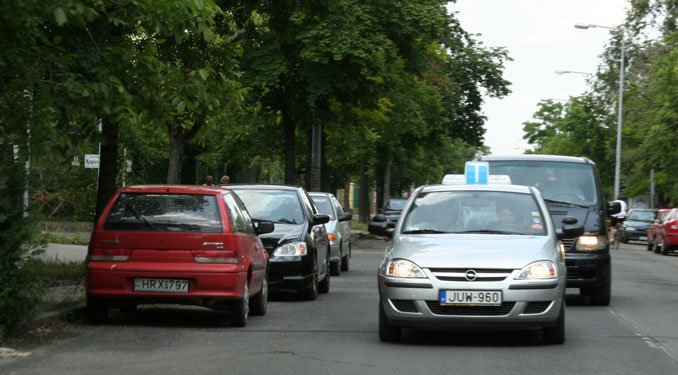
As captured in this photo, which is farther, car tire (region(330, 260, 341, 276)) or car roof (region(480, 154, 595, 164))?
car tire (region(330, 260, 341, 276))

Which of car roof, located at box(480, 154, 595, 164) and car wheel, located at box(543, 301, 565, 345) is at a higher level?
car roof, located at box(480, 154, 595, 164)

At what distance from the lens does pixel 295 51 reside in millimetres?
33094

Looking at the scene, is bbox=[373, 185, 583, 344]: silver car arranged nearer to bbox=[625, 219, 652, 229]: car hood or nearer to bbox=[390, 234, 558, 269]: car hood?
bbox=[390, 234, 558, 269]: car hood

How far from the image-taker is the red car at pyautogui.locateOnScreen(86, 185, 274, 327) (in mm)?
12289

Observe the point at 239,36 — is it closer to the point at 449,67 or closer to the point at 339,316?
the point at 339,316

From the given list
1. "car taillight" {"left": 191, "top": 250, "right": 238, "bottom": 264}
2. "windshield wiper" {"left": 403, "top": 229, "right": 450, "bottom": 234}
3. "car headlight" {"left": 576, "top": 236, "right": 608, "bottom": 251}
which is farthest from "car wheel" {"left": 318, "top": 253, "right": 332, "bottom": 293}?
"windshield wiper" {"left": 403, "top": 229, "right": 450, "bottom": 234}

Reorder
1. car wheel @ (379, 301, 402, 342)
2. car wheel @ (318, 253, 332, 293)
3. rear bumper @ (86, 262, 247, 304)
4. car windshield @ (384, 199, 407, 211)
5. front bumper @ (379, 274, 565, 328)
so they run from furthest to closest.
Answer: car windshield @ (384, 199, 407, 211) < car wheel @ (318, 253, 332, 293) < rear bumper @ (86, 262, 247, 304) < car wheel @ (379, 301, 402, 342) < front bumper @ (379, 274, 565, 328)

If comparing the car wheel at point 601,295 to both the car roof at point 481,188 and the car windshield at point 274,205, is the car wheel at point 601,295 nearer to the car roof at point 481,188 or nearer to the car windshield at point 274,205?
the car roof at point 481,188

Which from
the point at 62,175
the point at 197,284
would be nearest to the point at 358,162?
the point at 62,175

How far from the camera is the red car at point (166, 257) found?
12.3 meters

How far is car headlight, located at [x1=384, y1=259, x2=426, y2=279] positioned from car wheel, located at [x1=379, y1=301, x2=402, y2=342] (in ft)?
1.25

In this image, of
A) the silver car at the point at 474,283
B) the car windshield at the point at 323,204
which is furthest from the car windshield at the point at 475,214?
the car windshield at the point at 323,204

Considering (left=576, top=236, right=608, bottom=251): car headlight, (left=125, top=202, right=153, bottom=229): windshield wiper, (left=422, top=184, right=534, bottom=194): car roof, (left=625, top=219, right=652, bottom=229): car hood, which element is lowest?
(left=625, top=219, right=652, bottom=229): car hood

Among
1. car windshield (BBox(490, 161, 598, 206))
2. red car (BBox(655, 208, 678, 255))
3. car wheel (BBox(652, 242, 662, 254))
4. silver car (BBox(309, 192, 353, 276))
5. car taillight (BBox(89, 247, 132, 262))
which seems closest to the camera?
car taillight (BBox(89, 247, 132, 262))
